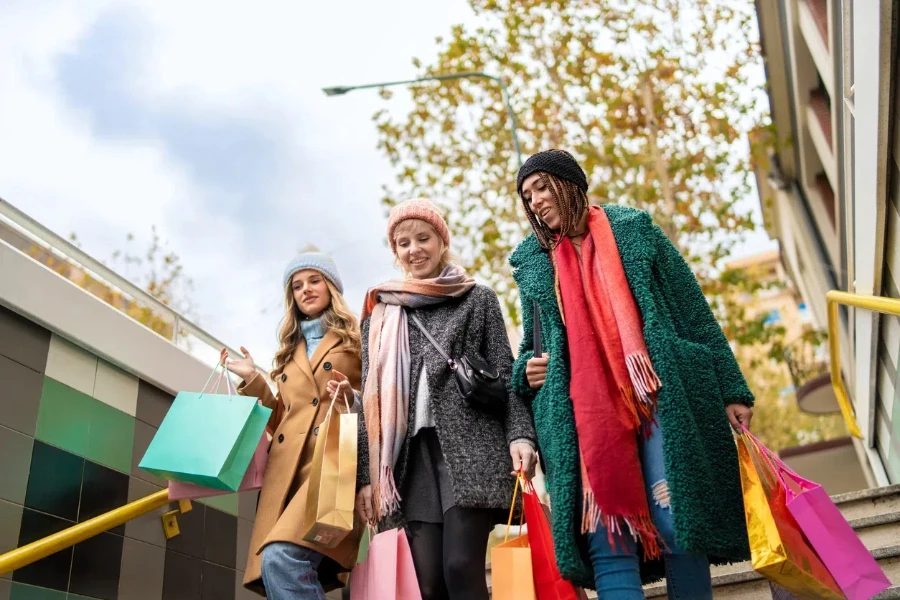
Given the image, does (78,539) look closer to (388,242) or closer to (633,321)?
(388,242)

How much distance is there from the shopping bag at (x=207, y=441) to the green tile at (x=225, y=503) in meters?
1.16

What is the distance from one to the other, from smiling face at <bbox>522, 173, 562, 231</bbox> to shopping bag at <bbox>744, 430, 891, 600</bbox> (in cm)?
121

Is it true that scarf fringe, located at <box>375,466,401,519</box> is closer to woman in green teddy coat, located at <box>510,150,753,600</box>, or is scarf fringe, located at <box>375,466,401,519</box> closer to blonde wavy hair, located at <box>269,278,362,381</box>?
woman in green teddy coat, located at <box>510,150,753,600</box>

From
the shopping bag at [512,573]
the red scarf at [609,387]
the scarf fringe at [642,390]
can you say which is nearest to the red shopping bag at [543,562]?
the shopping bag at [512,573]

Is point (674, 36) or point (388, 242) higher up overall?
point (674, 36)

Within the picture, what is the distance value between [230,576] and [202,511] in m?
0.39

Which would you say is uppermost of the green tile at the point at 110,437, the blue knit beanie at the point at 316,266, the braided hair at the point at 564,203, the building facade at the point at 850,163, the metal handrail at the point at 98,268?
the building facade at the point at 850,163

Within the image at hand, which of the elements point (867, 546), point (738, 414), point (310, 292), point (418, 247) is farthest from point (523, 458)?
point (867, 546)

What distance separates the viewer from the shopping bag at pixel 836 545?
2729 mm

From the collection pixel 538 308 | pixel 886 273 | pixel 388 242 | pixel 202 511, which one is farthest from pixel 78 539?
pixel 886 273

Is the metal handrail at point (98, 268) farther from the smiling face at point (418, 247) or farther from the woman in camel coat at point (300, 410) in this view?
the smiling face at point (418, 247)

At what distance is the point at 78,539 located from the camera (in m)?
3.52

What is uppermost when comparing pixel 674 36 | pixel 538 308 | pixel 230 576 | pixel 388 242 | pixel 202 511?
pixel 674 36

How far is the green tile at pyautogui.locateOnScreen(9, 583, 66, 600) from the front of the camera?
3.40m
